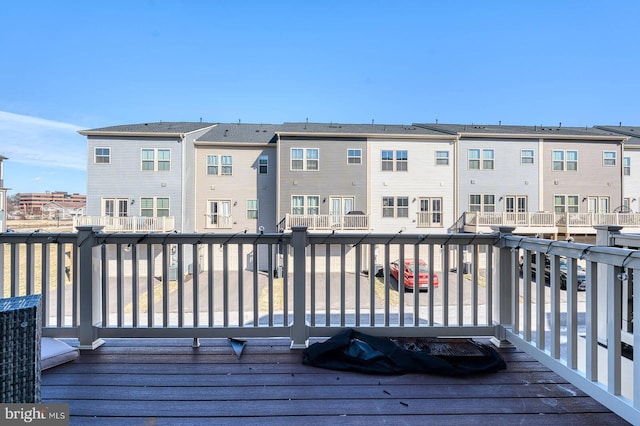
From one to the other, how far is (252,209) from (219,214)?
4.93 ft

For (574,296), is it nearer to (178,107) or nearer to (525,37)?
(525,37)

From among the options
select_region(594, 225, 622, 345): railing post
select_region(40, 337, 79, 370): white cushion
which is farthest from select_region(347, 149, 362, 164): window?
select_region(40, 337, 79, 370): white cushion

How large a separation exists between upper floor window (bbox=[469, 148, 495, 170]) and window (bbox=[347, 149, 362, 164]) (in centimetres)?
506

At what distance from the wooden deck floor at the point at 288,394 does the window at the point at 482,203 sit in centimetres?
1399

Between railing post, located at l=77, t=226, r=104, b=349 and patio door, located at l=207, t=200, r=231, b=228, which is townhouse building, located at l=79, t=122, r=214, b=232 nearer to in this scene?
patio door, located at l=207, t=200, r=231, b=228

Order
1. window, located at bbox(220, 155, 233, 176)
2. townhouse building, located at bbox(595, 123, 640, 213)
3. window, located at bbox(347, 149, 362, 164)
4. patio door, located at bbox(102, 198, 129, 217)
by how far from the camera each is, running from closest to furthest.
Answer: patio door, located at bbox(102, 198, 129, 217), window, located at bbox(347, 149, 362, 164), window, located at bbox(220, 155, 233, 176), townhouse building, located at bbox(595, 123, 640, 213)

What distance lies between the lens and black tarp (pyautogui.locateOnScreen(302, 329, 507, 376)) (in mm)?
1853

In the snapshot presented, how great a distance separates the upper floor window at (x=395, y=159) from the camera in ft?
47.9

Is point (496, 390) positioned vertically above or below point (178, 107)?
below

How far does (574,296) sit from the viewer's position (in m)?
1.56

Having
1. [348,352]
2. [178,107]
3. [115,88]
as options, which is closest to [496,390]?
[348,352]

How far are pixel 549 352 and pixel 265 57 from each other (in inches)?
466

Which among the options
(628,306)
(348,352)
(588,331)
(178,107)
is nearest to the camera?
(588,331)
